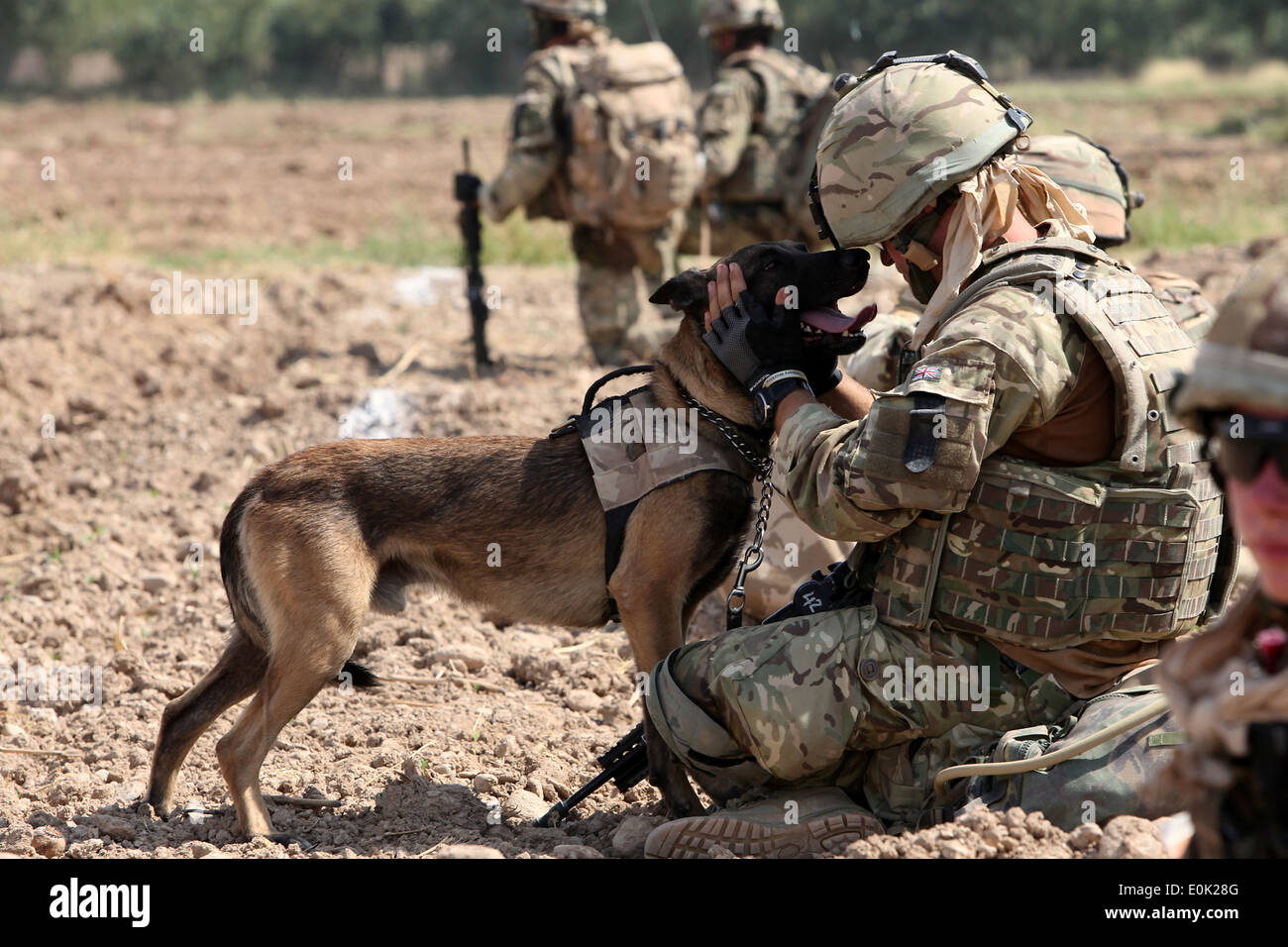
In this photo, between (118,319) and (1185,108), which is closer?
(118,319)

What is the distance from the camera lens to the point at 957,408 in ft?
10.6

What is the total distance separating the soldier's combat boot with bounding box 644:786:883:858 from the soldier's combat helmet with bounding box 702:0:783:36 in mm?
7462

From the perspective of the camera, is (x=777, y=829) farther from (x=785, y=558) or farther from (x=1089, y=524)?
(x=785, y=558)

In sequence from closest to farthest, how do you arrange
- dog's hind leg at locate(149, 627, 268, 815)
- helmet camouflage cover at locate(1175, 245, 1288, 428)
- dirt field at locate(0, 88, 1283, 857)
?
helmet camouflage cover at locate(1175, 245, 1288, 428) < dirt field at locate(0, 88, 1283, 857) < dog's hind leg at locate(149, 627, 268, 815)

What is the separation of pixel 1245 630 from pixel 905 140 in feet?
5.97

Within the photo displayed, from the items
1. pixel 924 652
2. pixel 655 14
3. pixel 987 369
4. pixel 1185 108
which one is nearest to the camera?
pixel 987 369

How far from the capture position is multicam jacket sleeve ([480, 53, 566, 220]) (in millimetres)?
9523

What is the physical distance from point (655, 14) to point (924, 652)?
138 feet

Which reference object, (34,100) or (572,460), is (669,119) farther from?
(34,100)

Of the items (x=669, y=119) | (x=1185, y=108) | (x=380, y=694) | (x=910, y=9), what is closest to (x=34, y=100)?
(x=910, y=9)

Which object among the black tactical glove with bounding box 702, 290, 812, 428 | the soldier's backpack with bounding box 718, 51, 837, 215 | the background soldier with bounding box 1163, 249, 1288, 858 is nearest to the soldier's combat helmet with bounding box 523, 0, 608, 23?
Answer: the soldier's backpack with bounding box 718, 51, 837, 215

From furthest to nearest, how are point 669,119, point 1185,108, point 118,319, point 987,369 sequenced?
point 1185,108 → point 118,319 → point 669,119 → point 987,369

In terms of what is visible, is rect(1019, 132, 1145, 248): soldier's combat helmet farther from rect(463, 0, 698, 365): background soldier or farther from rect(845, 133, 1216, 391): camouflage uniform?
rect(463, 0, 698, 365): background soldier

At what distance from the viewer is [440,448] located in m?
4.46
